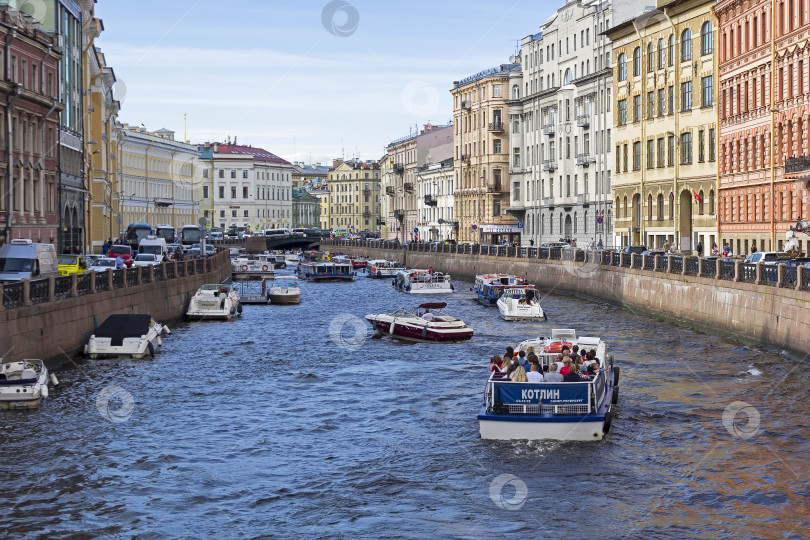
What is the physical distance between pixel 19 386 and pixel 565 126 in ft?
261

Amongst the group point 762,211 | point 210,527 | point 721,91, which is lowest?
point 210,527

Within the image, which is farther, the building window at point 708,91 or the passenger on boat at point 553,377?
the building window at point 708,91

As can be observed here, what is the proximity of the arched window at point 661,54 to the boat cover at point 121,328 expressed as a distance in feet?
159

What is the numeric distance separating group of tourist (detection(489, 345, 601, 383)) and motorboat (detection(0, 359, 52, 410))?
10.8 metres

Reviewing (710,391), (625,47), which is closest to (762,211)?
(625,47)

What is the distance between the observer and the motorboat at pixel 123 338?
37.9 meters

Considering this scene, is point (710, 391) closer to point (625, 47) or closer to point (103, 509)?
point (103, 509)

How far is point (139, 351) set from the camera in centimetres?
3891

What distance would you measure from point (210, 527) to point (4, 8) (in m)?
39.2

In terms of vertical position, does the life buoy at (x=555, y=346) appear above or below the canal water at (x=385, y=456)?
above

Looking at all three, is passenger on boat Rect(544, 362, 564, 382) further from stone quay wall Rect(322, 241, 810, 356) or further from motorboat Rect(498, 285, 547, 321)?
motorboat Rect(498, 285, 547, 321)

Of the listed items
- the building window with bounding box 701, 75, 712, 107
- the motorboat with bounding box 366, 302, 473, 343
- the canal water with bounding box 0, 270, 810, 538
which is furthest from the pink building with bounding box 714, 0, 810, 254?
the canal water with bounding box 0, 270, 810, 538

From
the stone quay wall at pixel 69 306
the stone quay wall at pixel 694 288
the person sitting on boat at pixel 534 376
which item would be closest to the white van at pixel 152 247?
the stone quay wall at pixel 69 306

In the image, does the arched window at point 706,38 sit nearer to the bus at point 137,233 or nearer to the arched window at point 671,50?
the arched window at point 671,50
